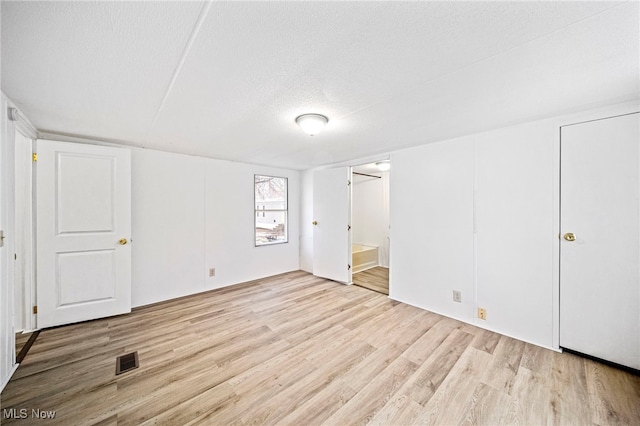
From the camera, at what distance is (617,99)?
6.29 ft

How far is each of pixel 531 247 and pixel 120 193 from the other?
470 centimetres

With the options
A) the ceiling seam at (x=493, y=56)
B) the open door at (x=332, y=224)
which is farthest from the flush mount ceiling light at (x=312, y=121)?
the open door at (x=332, y=224)

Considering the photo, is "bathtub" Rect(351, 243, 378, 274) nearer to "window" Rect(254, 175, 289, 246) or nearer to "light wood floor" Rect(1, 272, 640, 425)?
"window" Rect(254, 175, 289, 246)

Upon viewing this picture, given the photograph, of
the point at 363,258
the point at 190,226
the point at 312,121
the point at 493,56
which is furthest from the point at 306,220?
the point at 493,56

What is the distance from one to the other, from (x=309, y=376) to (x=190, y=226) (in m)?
2.92

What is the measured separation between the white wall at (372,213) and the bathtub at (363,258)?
0.14 meters

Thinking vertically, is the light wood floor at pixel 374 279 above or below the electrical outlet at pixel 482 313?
below

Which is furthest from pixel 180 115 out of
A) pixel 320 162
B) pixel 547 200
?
pixel 547 200

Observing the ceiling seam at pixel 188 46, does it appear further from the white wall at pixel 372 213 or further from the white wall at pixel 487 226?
the white wall at pixel 372 213

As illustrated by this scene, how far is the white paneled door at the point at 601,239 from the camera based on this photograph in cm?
195

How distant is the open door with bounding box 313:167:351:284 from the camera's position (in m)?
4.29

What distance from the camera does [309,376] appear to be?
1932 mm

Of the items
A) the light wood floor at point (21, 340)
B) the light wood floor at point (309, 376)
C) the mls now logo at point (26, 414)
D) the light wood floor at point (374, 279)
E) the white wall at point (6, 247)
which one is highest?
the white wall at point (6, 247)

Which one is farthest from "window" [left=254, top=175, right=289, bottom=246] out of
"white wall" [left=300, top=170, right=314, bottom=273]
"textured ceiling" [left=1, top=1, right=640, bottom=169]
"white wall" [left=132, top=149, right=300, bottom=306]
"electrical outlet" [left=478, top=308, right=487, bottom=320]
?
"electrical outlet" [left=478, top=308, right=487, bottom=320]
